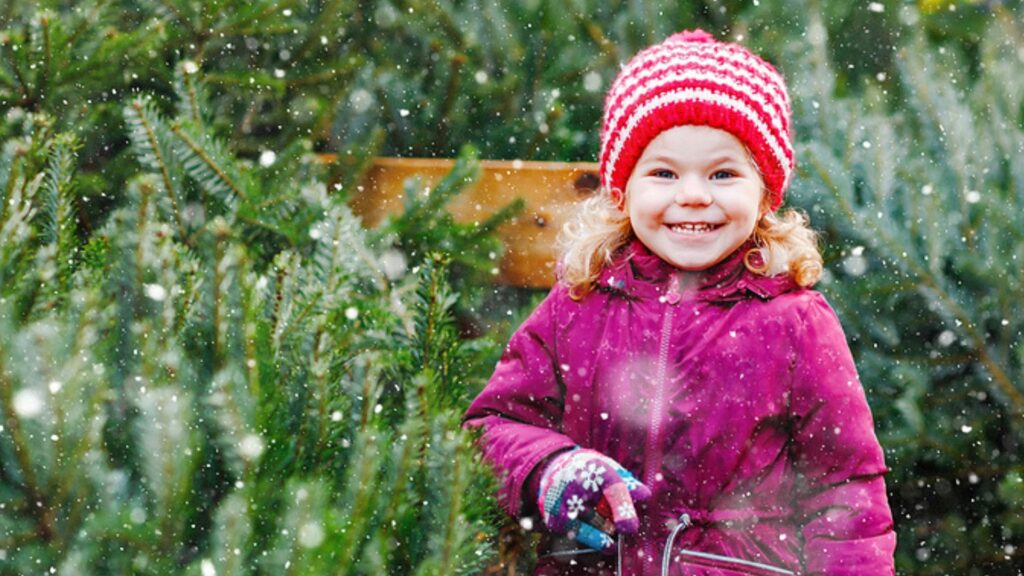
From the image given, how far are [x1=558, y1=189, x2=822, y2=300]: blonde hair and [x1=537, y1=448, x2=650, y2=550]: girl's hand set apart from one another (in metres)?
0.40

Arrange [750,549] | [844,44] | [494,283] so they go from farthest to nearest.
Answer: [844,44]
[494,283]
[750,549]

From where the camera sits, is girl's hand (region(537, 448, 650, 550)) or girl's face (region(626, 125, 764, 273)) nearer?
girl's hand (region(537, 448, 650, 550))

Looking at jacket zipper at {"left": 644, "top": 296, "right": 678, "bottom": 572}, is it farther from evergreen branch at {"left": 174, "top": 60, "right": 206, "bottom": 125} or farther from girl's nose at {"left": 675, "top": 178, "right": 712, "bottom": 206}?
evergreen branch at {"left": 174, "top": 60, "right": 206, "bottom": 125}

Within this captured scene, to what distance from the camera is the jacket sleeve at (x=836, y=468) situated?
5.36ft

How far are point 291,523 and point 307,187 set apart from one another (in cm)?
142

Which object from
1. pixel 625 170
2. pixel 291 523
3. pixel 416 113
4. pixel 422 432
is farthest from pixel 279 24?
pixel 291 523

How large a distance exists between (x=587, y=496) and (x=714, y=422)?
28 centimetres

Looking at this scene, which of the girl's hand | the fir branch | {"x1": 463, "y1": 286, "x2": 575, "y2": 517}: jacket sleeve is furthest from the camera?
{"x1": 463, "y1": 286, "x2": 575, "y2": 517}: jacket sleeve

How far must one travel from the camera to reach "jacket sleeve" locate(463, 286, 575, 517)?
1.73m

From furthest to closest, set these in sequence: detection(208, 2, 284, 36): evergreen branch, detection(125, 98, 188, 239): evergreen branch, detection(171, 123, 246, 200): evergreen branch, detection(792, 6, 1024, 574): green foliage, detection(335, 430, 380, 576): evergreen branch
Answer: detection(208, 2, 284, 36): evergreen branch, detection(792, 6, 1024, 574): green foliage, detection(171, 123, 246, 200): evergreen branch, detection(125, 98, 188, 239): evergreen branch, detection(335, 430, 380, 576): evergreen branch

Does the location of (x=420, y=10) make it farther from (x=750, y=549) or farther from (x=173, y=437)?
(x=173, y=437)

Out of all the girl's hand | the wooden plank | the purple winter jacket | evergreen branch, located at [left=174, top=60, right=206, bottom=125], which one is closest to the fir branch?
the purple winter jacket

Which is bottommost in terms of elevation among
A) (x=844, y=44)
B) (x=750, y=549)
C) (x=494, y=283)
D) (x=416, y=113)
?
(x=750, y=549)

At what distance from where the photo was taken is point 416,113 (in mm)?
3148
